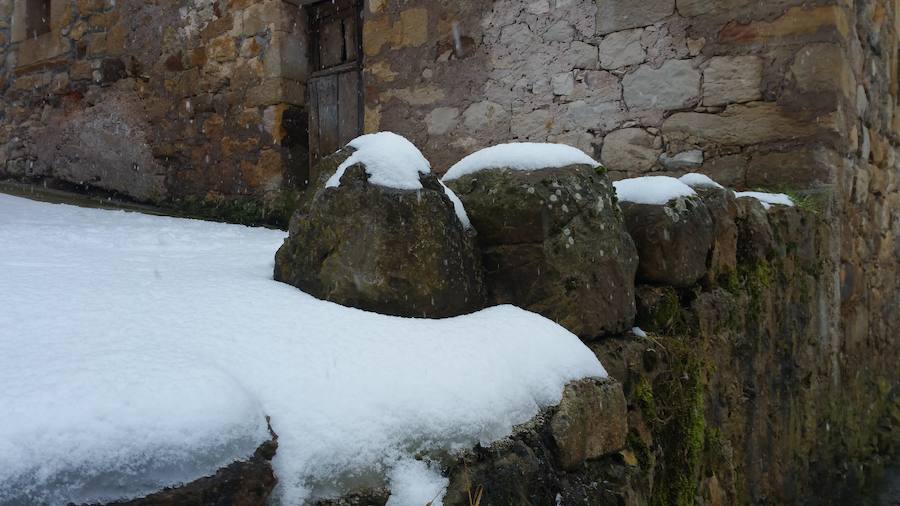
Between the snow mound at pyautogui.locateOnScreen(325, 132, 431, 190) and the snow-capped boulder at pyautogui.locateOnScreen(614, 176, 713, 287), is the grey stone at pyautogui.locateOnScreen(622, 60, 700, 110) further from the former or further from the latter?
the snow mound at pyautogui.locateOnScreen(325, 132, 431, 190)

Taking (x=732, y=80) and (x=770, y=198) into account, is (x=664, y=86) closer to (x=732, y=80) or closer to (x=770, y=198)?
(x=732, y=80)

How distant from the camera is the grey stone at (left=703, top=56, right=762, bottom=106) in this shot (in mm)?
3508

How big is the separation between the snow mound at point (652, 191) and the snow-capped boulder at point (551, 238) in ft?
1.04

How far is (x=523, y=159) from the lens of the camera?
184 centimetres

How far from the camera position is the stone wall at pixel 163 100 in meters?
5.18

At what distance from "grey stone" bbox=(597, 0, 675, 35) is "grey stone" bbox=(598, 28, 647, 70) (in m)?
0.04

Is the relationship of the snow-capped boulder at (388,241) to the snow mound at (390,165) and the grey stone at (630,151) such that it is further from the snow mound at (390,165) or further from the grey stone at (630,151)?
the grey stone at (630,151)

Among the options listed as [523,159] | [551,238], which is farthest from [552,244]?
[523,159]

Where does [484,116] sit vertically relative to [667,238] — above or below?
above

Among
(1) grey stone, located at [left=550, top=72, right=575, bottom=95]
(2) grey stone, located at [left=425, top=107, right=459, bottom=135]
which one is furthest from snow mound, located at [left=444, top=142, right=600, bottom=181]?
(2) grey stone, located at [left=425, top=107, right=459, bottom=135]

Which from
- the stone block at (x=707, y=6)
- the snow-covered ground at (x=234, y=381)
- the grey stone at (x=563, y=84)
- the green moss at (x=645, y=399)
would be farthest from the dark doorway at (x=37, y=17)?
the green moss at (x=645, y=399)

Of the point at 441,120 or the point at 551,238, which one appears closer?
the point at 551,238

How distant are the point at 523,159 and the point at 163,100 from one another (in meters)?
4.68

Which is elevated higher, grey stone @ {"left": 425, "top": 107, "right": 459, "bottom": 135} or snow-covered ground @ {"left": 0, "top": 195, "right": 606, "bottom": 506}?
grey stone @ {"left": 425, "top": 107, "right": 459, "bottom": 135}
